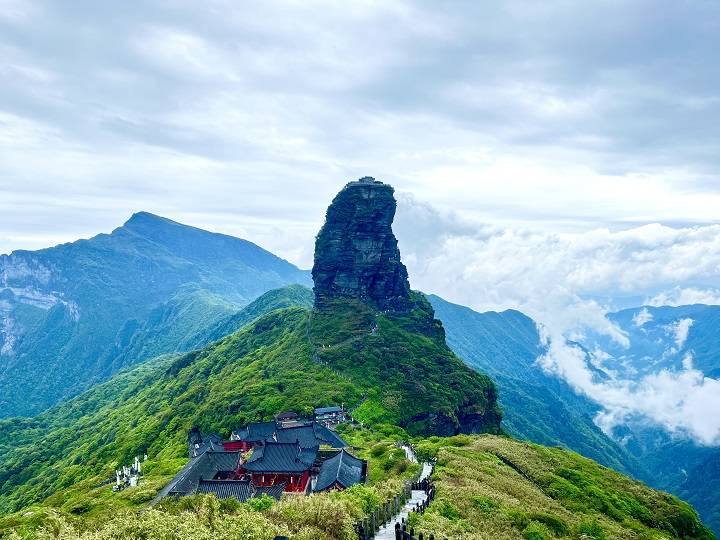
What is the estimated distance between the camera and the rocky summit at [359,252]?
173m

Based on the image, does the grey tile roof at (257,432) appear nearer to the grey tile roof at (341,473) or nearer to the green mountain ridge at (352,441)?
the green mountain ridge at (352,441)

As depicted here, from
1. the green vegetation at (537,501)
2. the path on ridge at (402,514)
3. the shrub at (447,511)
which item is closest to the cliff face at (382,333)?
the green vegetation at (537,501)

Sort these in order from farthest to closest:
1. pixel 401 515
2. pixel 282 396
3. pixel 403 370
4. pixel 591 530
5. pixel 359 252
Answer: pixel 359 252 < pixel 403 370 < pixel 282 396 < pixel 591 530 < pixel 401 515

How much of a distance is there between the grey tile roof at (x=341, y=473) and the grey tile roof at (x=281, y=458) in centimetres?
A: 729

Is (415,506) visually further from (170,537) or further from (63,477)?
(63,477)

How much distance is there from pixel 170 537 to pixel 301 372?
109 metres

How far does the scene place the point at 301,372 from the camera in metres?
133

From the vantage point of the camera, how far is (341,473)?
58.0 meters

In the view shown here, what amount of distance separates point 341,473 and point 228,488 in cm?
1146

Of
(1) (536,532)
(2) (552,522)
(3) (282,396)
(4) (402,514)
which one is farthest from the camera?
(3) (282,396)

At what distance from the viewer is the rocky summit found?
173 metres

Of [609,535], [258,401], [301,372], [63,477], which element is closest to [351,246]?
[301,372]

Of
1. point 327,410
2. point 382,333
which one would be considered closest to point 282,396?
point 327,410

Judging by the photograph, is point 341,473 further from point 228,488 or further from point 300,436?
point 300,436
